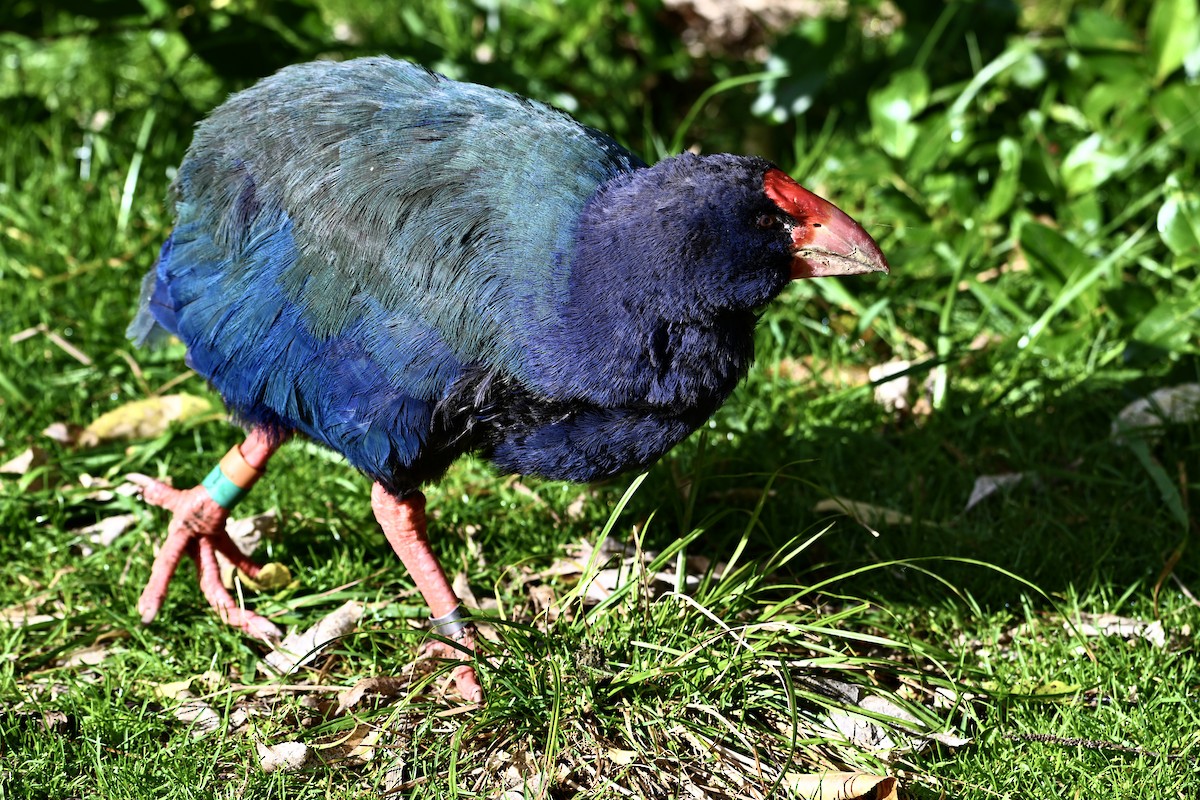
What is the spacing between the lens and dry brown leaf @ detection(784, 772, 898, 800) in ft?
6.72

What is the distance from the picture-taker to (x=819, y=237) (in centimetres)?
212

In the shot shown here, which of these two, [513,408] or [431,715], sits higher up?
[513,408]

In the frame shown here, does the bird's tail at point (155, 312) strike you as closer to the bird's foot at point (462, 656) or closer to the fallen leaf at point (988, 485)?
the bird's foot at point (462, 656)

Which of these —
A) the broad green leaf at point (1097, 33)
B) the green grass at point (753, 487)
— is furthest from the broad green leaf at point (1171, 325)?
the broad green leaf at point (1097, 33)

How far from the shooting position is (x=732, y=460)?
112 inches

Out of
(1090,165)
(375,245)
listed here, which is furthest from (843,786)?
(1090,165)

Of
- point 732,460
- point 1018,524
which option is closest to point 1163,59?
point 1018,524

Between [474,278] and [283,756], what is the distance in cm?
86

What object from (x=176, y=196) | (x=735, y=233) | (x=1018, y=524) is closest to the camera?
(x=735, y=233)

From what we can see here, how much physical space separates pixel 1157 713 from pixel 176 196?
2.07 m

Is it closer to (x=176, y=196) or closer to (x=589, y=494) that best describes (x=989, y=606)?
(x=589, y=494)

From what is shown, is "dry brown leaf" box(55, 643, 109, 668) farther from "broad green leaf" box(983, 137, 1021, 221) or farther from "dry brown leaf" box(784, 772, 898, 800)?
"broad green leaf" box(983, 137, 1021, 221)

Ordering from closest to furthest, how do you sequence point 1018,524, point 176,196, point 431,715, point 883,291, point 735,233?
point 735,233 < point 431,715 < point 176,196 < point 1018,524 < point 883,291

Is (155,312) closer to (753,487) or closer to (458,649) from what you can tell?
(458,649)
